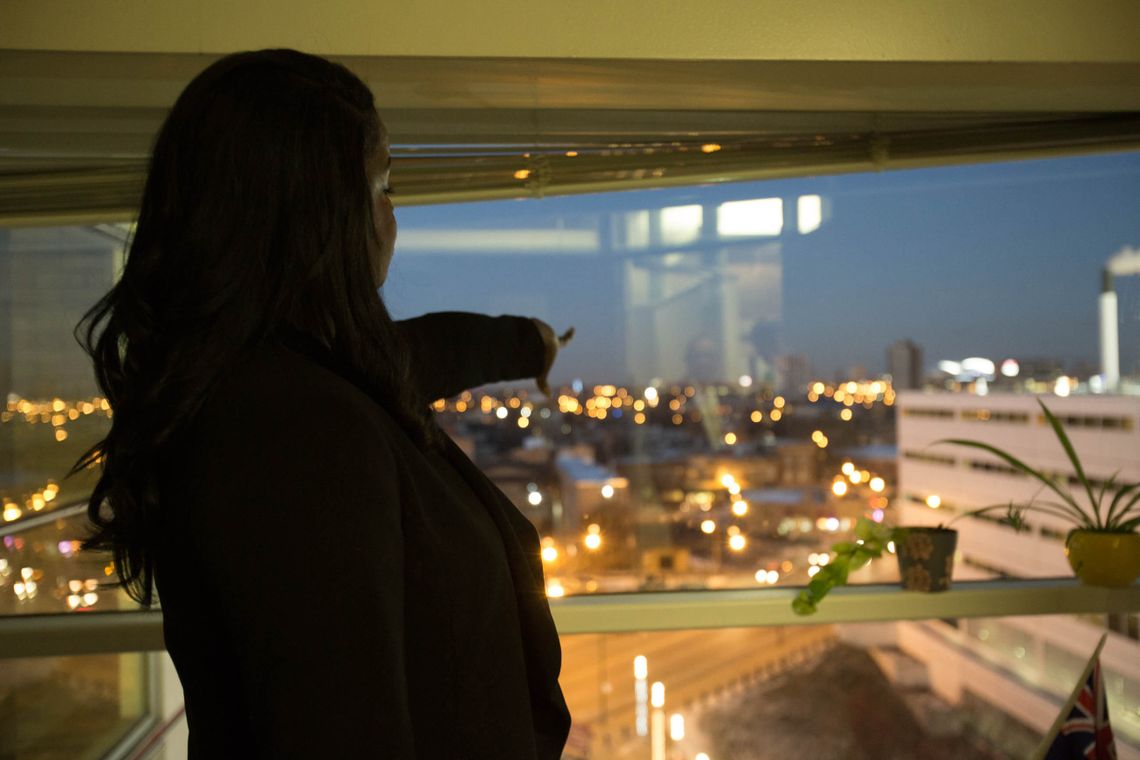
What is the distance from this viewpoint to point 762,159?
2412mm

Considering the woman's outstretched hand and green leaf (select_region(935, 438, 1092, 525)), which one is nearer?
the woman's outstretched hand

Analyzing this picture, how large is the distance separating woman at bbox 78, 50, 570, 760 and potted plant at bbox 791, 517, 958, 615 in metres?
1.63

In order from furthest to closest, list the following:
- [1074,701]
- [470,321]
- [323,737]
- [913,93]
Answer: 1. [913,93]
2. [1074,701]
3. [470,321]
4. [323,737]

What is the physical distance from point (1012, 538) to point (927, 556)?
50cm

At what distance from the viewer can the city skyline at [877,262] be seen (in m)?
2.56

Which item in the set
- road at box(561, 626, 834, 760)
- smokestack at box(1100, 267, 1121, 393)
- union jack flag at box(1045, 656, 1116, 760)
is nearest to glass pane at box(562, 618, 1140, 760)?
road at box(561, 626, 834, 760)

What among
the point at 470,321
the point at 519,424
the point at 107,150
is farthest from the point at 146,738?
the point at 470,321

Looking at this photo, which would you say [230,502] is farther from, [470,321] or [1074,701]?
[1074,701]

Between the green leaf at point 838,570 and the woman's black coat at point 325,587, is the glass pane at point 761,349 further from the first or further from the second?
the woman's black coat at point 325,587

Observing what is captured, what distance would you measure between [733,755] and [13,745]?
193 cm

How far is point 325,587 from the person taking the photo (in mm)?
598

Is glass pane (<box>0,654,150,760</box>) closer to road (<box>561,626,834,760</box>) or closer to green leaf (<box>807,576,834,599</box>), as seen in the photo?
road (<box>561,626,834,760</box>)

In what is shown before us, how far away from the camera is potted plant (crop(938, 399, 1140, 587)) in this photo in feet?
7.58

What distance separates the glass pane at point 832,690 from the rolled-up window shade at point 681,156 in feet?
3.93
